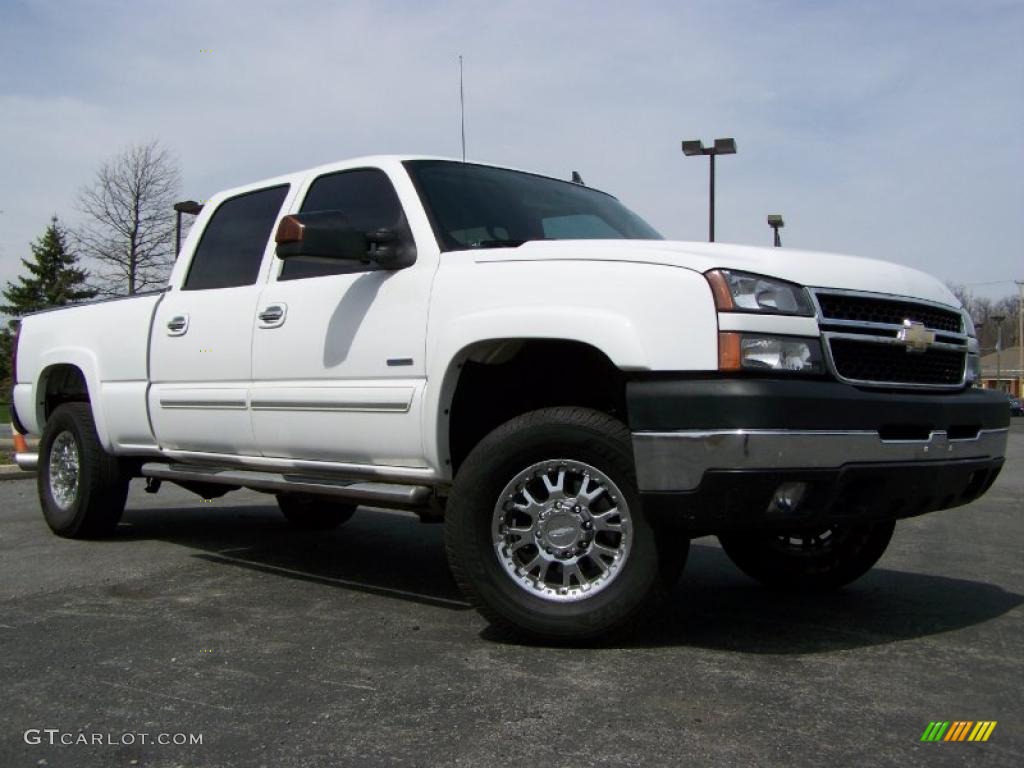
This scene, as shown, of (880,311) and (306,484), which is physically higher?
(880,311)

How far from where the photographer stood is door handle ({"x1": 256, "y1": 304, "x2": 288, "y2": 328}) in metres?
4.88

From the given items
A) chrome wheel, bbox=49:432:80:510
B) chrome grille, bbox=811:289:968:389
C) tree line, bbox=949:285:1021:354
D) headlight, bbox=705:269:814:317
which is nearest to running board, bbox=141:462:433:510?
chrome wheel, bbox=49:432:80:510

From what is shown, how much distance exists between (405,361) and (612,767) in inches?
81.9

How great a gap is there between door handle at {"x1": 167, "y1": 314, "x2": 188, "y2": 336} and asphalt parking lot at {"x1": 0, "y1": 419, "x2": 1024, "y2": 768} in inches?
50.6

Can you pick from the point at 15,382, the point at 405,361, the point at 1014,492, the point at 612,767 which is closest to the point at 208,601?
the point at 405,361

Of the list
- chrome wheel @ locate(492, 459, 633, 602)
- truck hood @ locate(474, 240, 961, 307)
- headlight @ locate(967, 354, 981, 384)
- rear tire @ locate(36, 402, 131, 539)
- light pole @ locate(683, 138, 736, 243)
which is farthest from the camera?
light pole @ locate(683, 138, 736, 243)

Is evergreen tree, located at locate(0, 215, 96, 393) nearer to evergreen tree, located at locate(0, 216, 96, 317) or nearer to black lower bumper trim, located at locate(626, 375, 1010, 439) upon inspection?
evergreen tree, located at locate(0, 216, 96, 317)

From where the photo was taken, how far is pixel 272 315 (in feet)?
16.2

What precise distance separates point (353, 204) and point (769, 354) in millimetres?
2335

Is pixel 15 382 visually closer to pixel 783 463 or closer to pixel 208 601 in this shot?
pixel 208 601

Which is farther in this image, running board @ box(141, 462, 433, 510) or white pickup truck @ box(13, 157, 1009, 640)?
running board @ box(141, 462, 433, 510)

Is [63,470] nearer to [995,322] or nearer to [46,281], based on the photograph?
[46,281]

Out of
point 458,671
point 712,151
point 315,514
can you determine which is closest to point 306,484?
point 458,671

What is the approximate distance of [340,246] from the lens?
14.0ft
